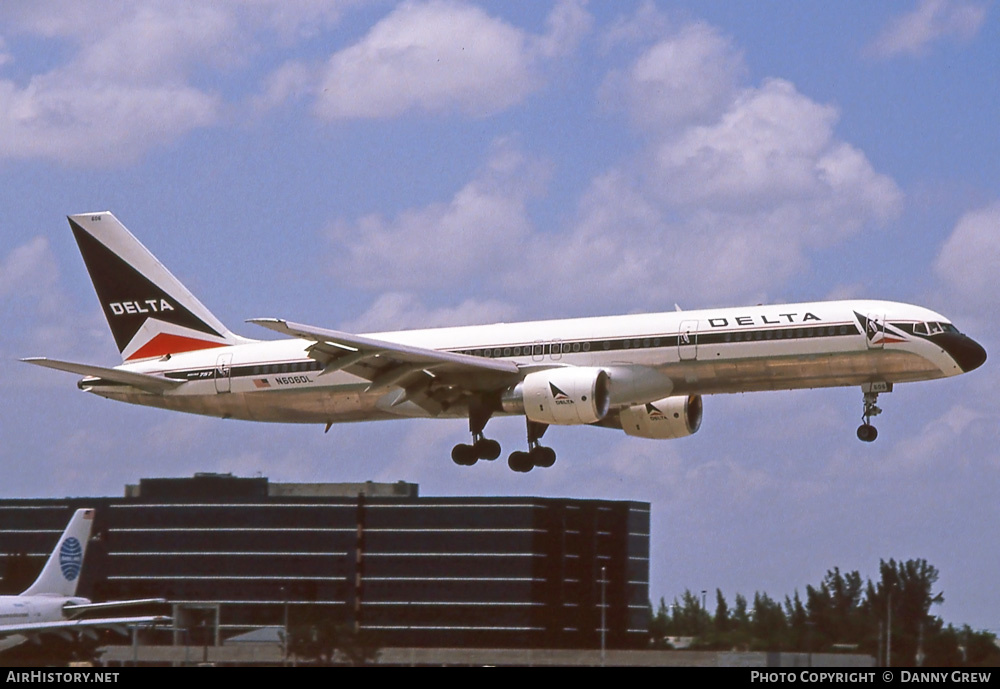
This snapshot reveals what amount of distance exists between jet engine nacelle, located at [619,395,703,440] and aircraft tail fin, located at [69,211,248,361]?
1443 cm

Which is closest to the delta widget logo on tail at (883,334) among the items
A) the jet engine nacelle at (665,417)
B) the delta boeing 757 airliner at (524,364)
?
the delta boeing 757 airliner at (524,364)

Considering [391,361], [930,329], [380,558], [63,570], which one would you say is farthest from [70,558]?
[380,558]

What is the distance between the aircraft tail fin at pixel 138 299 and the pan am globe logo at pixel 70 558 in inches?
276

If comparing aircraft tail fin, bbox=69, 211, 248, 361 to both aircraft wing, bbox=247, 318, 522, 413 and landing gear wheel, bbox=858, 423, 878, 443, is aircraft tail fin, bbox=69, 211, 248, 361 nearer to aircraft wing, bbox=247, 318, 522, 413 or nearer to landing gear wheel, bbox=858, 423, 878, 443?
aircraft wing, bbox=247, 318, 522, 413

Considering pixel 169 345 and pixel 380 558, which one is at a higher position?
pixel 169 345

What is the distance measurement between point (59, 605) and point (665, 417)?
2133 centimetres

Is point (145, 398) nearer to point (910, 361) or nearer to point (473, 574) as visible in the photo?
point (910, 361)

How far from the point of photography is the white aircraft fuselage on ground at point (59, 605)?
1962 inches

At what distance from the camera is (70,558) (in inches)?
2291

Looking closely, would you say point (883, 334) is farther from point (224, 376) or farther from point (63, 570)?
point (63, 570)

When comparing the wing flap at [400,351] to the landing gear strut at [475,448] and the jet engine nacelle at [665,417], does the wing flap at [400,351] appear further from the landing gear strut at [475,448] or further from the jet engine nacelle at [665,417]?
the jet engine nacelle at [665,417]

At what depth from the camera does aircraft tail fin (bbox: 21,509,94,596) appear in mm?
56781
